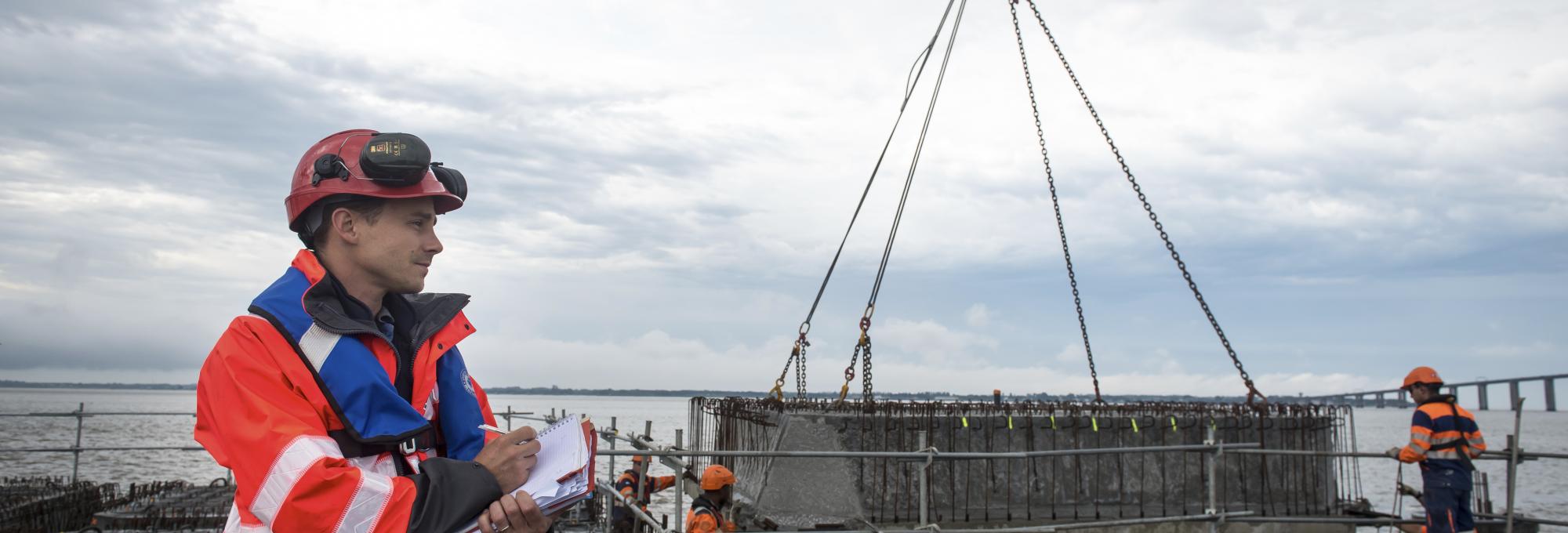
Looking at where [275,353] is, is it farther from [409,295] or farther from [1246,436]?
[1246,436]

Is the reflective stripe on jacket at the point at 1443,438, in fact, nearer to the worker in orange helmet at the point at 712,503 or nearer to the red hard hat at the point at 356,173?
the worker in orange helmet at the point at 712,503

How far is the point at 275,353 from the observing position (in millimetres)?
2139

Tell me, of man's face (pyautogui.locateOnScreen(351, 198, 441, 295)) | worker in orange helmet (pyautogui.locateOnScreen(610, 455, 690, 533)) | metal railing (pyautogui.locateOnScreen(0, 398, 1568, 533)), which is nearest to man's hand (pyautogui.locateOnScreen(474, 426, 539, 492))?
man's face (pyautogui.locateOnScreen(351, 198, 441, 295))

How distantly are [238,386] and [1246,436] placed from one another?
33.7 ft

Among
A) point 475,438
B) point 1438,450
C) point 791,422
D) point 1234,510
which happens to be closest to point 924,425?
point 791,422

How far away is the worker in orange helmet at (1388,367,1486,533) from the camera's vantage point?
385 inches

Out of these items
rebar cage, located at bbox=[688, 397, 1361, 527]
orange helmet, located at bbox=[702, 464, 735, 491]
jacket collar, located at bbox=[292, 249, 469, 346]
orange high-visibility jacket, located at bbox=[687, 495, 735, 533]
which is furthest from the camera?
rebar cage, located at bbox=[688, 397, 1361, 527]

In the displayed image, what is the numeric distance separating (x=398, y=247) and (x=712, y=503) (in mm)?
6451

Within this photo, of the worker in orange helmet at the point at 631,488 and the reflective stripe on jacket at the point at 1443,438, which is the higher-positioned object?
the reflective stripe on jacket at the point at 1443,438

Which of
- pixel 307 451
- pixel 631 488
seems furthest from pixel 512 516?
pixel 631 488

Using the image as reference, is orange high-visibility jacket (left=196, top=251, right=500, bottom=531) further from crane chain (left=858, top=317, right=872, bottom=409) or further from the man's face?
crane chain (left=858, top=317, right=872, bottom=409)

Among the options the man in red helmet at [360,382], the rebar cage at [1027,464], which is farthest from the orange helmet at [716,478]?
the man in red helmet at [360,382]

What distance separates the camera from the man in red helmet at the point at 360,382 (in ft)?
6.66

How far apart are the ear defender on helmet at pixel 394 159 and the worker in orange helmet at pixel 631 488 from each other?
8.95 m
